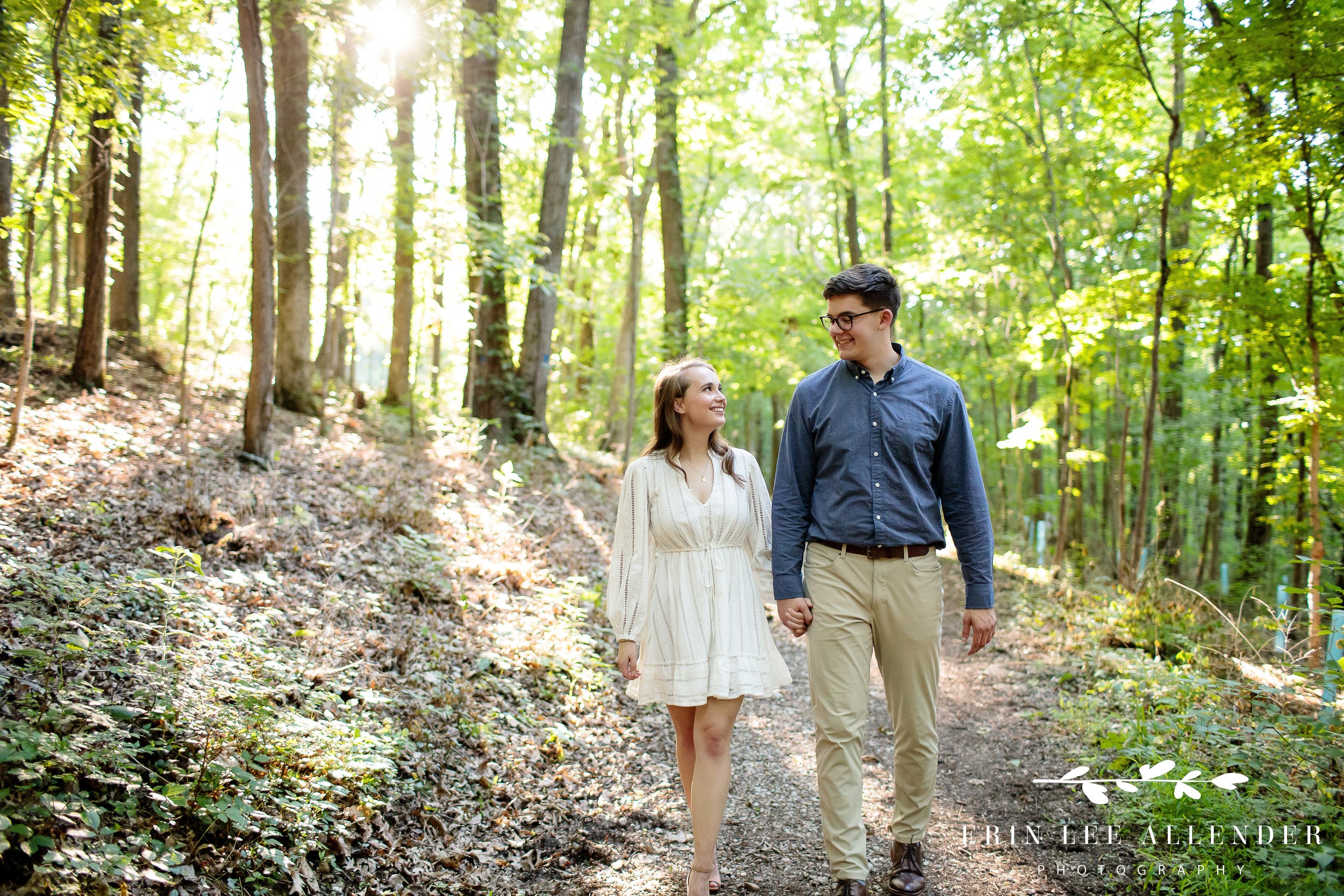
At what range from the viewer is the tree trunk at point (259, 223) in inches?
259

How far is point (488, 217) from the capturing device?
37.1 ft

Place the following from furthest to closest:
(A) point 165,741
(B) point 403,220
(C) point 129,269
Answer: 1. (C) point 129,269
2. (B) point 403,220
3. (A) point 165,741

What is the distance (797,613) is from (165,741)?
2479 mm

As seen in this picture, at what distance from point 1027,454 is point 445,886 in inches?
807

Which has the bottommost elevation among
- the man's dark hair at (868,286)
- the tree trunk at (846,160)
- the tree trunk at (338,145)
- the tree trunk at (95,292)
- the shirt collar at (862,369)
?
the shirt collar at (862,369)

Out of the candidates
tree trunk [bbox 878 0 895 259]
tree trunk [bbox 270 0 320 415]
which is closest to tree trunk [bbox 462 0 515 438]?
tree trunk [bbox 270 0 320 415]

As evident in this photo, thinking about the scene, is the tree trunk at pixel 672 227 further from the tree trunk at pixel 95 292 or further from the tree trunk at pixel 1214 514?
the tree trunk at pixel 1214 514

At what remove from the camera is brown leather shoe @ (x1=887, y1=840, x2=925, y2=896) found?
127 inches

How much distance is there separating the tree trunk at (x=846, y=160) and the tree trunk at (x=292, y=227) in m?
9.52

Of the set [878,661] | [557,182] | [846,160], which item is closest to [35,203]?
[878,661]

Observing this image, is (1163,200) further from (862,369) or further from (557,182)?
(557,182)

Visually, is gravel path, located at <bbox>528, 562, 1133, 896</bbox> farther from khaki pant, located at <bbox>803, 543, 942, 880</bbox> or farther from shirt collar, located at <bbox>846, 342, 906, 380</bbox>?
shirt collar, located at <bbox>846, 342, 906, 380</bbox>

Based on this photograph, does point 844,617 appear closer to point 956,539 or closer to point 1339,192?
point 956,539

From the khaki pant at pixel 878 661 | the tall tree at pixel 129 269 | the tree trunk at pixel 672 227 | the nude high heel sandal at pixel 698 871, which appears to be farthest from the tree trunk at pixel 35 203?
the tree trunk at pixel 672 227
